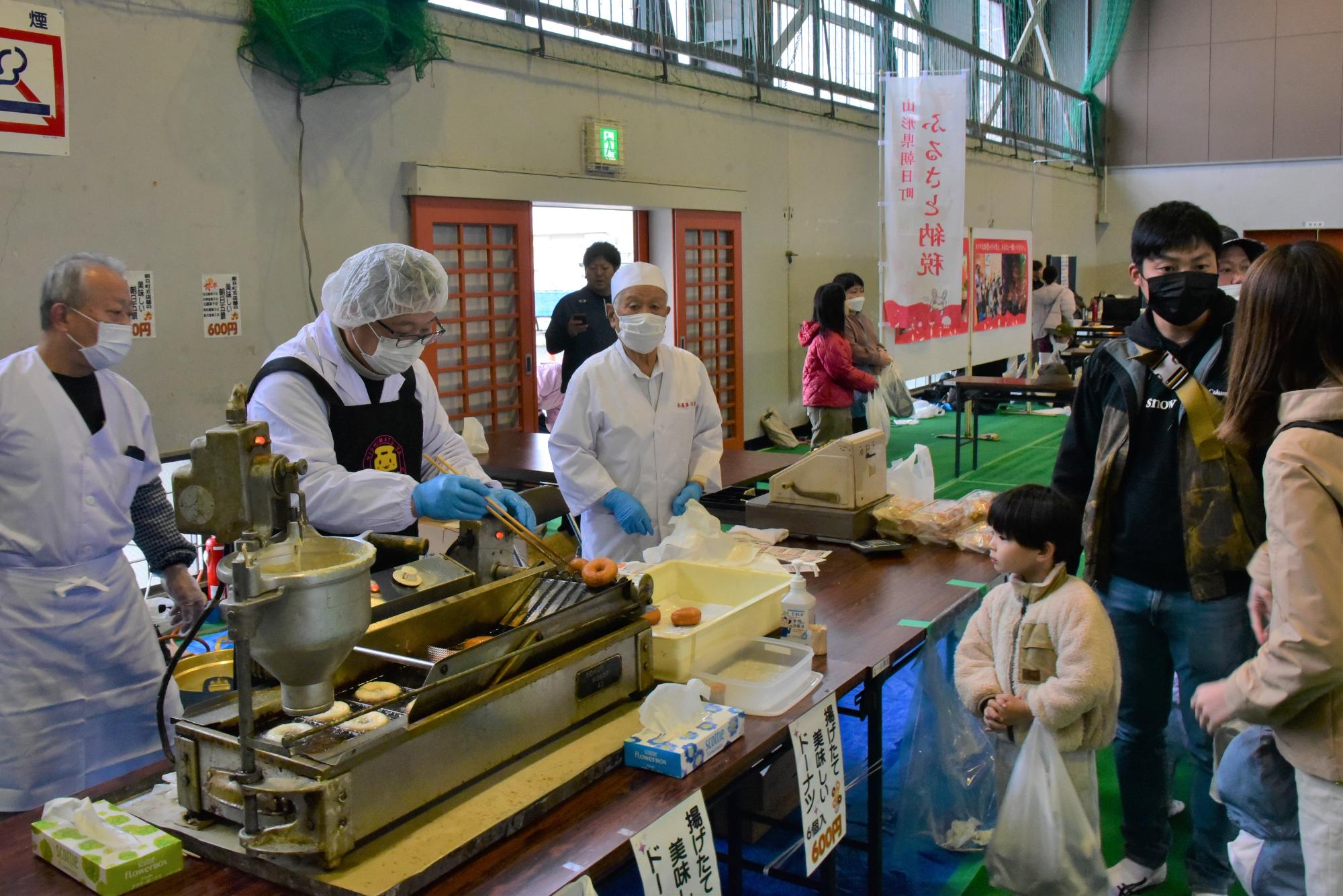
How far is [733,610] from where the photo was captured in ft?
6.93

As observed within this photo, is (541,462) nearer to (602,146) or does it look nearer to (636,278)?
(636,278)

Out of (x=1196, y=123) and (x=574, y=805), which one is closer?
(x=574, y=805)

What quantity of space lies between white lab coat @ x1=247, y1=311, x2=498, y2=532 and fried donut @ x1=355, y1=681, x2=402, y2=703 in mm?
800

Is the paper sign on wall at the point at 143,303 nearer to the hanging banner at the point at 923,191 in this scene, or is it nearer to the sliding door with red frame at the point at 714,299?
the sliding door with red frame at the point at 714,299

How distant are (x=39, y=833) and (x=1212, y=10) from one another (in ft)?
58.7

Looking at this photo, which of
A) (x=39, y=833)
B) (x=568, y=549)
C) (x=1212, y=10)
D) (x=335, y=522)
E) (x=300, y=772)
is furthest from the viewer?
(x=1212, y=10)

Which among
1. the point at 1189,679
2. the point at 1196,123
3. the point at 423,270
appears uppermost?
the point at 1196,123

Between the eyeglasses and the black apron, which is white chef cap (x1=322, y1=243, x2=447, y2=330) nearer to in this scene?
the eyeglasses

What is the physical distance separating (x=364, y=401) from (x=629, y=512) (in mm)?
876

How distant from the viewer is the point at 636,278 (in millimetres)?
3289

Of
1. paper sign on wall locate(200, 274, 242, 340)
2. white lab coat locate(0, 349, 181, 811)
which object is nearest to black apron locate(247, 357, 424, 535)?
white lab coat locate(0, 349, 181, 811)

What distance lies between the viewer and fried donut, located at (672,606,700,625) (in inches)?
83.8

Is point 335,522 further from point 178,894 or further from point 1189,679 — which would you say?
point 1189,679

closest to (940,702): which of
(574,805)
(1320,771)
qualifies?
(1320,771)
